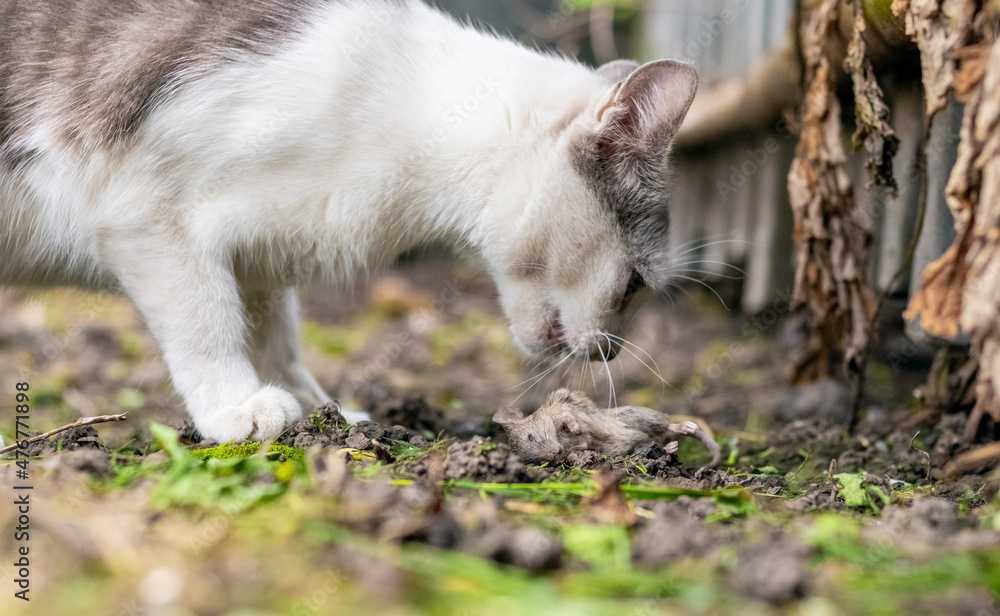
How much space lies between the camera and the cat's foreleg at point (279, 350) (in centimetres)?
283

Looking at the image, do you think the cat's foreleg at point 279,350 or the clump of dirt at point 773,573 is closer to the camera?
the clump of dirt at point 773,573

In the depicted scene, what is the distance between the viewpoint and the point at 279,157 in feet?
7.11

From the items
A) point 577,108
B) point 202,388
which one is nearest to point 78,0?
point 202,388

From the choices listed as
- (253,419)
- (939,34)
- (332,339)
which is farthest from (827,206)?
(332,339)

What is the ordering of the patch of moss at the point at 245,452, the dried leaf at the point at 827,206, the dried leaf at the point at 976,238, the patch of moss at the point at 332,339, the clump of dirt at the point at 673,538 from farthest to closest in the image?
the patch of moss at the point at 332,339 < the dried leaf at the point at 827,206 < the patch of moss at the point at 245,452 < the dried leaf at the point at 976,238 < the clump of dirt at the point at 673,538

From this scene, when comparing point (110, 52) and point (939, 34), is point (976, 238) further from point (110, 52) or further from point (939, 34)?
point (110, 52)

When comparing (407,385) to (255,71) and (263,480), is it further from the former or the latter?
(263,480)

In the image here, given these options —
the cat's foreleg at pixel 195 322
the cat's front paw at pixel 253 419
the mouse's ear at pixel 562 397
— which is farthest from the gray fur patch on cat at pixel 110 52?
the mouse's ear at pixel 562 397

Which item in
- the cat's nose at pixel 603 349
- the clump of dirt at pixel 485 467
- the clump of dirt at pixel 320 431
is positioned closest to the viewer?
the clump of dirt at pixel 485 467

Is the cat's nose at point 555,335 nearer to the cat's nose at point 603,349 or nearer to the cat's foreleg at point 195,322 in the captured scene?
the cat's nose at point 603,349

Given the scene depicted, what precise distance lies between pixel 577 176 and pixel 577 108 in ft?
0.76

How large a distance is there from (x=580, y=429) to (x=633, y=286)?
61cm

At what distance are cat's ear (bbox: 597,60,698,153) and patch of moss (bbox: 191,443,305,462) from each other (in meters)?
1.22

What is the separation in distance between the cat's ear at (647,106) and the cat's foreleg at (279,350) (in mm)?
1348
